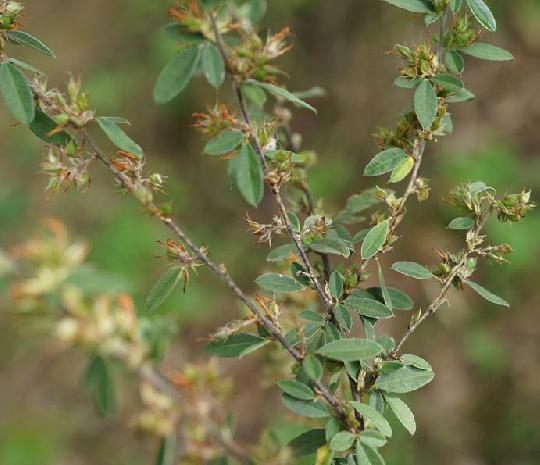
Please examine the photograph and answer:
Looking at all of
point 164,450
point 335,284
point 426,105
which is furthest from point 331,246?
point 164,450

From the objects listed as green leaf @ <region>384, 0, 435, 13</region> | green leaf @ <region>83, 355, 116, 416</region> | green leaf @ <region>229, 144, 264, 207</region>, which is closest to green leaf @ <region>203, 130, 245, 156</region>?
green leaf @ <region>229, 144, 264, 207</region>

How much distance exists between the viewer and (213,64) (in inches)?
38.7

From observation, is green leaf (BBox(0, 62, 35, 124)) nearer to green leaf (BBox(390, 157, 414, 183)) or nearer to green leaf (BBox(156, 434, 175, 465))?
green leaf (BBox(390, 157, 414, 183))

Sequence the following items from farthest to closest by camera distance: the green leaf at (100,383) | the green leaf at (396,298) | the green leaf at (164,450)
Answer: the green leaf at (100,383) → the green leaf at (164,450) → the green leaf at (396,298)

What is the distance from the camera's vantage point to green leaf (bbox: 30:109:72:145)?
1.08 meters

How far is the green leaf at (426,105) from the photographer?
105 cm

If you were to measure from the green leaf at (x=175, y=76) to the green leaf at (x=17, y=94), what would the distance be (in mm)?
188

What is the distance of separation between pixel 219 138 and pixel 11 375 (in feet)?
12.0

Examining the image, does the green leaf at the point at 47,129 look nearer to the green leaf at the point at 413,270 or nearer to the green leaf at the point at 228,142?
the green leaf at the point at 228,142

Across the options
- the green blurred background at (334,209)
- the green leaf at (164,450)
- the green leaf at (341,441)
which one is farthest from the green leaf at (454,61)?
the green blurred background at (334,209)

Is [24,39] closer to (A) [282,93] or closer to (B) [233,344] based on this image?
(A) [282,93]

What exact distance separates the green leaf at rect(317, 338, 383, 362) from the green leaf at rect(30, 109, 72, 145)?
0.53 metres

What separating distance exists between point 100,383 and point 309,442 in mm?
834

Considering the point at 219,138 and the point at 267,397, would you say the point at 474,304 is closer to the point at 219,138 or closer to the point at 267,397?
the point at 267,397
